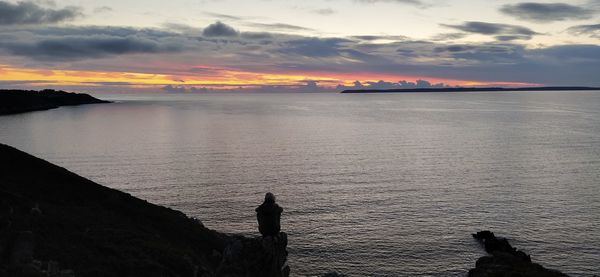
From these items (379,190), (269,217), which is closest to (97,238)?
(269,217)

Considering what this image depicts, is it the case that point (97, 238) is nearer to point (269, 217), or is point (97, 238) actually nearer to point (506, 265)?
point (269, 217)

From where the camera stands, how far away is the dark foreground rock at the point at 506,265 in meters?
53.0

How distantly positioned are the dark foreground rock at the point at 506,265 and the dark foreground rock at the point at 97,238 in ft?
77.6

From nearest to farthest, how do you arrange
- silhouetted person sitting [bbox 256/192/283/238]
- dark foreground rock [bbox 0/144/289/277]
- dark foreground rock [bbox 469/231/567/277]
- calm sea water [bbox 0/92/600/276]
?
dark foreground rock [bbox 0/144/289/277] → silhouetted person sitting [bbox 256/192/283/238] → dark foreground rock [bbox 469/231/567/277] → calm sea water [bbox 0/92/600/276]

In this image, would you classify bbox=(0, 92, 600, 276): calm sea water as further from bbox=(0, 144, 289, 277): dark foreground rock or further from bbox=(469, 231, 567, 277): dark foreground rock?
bbox=(0, 144, 289, 277): dark foreground rock

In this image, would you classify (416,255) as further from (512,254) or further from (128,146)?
(128,146)

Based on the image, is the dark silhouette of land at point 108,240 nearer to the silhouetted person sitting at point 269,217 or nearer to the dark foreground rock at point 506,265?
the dark foreground rock at point 506,265

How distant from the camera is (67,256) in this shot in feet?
143

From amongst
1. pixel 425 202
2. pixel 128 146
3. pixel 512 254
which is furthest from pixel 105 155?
pixel 512 254

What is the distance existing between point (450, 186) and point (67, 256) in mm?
79510

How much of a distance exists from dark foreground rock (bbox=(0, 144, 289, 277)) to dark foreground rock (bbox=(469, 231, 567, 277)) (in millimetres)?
23652

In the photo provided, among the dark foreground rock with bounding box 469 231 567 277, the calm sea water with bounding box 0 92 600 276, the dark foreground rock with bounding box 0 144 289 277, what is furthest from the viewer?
the calm sea water with bounding box 0 92 600 276

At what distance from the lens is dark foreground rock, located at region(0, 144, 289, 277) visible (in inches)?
1660

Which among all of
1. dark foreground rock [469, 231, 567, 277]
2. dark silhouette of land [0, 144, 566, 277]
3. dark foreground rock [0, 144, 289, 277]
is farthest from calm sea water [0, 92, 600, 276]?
dark foreground rock [0, 144, 289, 277]
